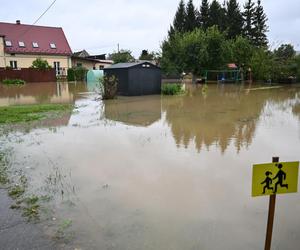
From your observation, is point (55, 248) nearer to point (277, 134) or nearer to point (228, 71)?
point (277, 134)

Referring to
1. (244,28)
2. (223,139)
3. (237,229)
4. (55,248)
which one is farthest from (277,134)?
(244,28)

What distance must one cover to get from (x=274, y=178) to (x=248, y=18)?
46333mm

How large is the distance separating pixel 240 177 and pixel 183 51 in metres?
25.3

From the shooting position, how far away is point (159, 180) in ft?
15.4

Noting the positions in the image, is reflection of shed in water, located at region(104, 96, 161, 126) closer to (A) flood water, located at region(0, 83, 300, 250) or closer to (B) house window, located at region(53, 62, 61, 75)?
(A) flood water, located at region(0, 83, 300, 250)

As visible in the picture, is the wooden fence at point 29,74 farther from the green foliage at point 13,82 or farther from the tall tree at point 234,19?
the tall tree at point 234,19

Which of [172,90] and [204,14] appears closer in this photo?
[172,90]

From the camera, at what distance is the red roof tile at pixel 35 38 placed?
107ft

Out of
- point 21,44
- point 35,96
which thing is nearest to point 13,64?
point 21,44

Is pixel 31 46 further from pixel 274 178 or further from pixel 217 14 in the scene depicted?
pixel 274 178

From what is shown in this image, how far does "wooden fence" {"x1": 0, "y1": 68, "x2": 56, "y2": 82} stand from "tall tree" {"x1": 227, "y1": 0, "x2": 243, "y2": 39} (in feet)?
81.3

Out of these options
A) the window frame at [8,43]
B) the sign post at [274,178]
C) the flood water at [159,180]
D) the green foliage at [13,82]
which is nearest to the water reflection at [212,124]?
the flood water at [159,180]

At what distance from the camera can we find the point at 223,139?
7293 millimetres

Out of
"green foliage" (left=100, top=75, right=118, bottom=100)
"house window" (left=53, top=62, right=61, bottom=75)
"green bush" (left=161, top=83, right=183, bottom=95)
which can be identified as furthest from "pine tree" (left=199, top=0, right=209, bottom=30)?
"green foliage" (left=100, top=75, right=118, bottom=100)
